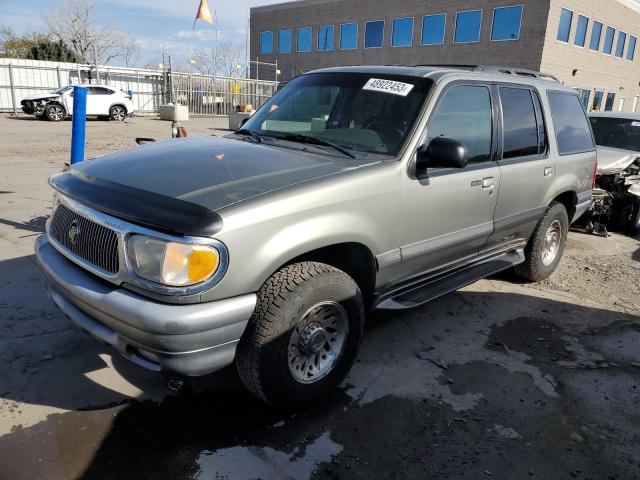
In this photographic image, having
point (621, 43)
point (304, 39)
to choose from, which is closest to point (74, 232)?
point (304, 39)

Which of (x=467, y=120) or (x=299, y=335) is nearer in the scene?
(x=299, y=335)

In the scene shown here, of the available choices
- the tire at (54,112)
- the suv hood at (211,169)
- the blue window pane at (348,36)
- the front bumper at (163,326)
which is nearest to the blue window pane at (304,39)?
the blue window pane at (348,36)

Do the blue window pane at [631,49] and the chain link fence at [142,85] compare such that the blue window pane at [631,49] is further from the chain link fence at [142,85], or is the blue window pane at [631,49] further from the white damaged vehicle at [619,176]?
the white damaged vehicle at [619,176]

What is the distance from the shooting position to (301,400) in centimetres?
286

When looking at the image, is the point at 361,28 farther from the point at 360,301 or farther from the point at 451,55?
the point at 360,301

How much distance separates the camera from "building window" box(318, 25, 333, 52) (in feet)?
125

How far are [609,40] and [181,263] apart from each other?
3938cm

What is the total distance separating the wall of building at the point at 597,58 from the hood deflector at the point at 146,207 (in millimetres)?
Result: 29611

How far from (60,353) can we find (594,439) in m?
3.37

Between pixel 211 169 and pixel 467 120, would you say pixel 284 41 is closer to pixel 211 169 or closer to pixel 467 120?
pixel 467 120

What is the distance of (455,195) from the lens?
3596 millimetres

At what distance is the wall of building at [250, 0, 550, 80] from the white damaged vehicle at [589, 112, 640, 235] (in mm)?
18238

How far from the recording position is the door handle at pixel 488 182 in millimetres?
3836

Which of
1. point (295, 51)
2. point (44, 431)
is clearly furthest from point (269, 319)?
point (295, 51)
